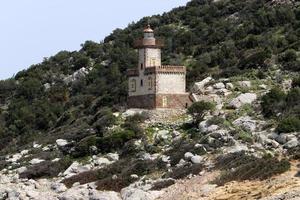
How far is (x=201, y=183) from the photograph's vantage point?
5981cm

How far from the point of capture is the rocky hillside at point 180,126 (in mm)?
61156

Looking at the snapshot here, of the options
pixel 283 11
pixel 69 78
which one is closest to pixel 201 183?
pixel 283 11

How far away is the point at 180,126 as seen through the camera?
74.6 m

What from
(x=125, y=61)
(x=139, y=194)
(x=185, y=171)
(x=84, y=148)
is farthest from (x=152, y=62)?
(x=125, y=61)

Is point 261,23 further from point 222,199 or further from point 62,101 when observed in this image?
point 222,199

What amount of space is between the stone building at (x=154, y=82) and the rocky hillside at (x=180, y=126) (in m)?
1.17

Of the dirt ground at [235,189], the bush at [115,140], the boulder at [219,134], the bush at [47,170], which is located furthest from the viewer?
the bush at [115,140]

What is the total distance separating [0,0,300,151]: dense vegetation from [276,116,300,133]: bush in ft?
23.9

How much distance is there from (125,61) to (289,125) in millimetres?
51491

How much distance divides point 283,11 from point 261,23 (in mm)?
2984

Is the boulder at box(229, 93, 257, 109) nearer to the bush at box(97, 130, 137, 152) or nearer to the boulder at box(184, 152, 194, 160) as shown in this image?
the bush at box(97, 130, 137, 152)

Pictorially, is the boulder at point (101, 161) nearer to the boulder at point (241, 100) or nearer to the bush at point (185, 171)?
the bush at point (185, 171)

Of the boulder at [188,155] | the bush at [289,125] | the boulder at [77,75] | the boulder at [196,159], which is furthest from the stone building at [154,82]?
the boulder at [77,75]

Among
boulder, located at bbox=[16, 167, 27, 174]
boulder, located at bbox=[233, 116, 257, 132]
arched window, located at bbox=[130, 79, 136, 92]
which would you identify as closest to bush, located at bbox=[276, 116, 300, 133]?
boulder, located at bbox=[233, 116, 257, 132]
